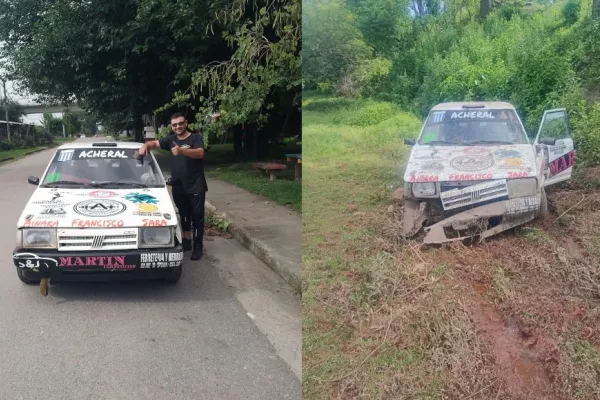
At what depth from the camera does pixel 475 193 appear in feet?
5.51

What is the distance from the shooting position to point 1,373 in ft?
13.3

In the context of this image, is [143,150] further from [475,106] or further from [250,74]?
[475,106]

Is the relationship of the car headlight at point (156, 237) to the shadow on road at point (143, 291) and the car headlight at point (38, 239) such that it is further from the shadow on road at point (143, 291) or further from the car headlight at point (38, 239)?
the car headlight at point (38, 239)

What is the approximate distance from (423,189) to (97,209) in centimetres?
462

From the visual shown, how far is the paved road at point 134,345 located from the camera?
12.8 ft

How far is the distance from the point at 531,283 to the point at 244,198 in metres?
10.9

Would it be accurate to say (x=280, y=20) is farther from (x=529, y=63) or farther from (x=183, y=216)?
(x=529, y=63)

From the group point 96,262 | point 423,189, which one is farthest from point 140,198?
point 423,189

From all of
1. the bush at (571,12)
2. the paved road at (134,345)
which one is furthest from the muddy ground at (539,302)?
the paved road at (134,345)

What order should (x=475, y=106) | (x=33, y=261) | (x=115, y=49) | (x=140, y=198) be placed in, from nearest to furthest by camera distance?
1. (x=475, y=106)
2. (x=33, y=261)
3. (x=140, y=198)
4. (x=115, y=49)

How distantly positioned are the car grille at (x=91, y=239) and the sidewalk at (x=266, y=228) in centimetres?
182

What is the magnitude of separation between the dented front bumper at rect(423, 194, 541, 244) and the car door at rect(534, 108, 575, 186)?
0.27ft

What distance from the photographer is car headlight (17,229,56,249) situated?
5.38 metres

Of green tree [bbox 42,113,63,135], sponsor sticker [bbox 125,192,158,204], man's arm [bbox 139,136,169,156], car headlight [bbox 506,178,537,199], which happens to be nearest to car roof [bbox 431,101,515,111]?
car headlight [bbox 506,178,537,199]
